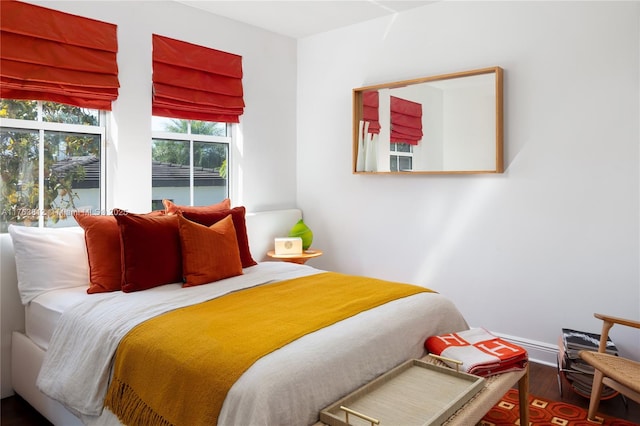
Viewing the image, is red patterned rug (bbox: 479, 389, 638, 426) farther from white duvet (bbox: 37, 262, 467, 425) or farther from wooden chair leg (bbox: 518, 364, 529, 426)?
white duvet (bbox: 37, 262, 467, 425)

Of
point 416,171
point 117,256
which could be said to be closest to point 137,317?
point 117,256

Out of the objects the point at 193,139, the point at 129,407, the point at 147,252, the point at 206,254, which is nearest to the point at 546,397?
the point at 206,254

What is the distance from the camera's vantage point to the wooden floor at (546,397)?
→ 2.53 m

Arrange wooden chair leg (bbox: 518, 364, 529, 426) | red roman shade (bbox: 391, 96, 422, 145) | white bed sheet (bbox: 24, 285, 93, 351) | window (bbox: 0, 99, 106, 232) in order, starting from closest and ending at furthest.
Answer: wooden chair leg (bbox: 518, 364, 529, 426) → white bed sheet (bbox: 24, 285, 93, 351) → window (bbox: 0, 99, 106, 232) → red roman shade (bbox: 391, 96, 422, 145)

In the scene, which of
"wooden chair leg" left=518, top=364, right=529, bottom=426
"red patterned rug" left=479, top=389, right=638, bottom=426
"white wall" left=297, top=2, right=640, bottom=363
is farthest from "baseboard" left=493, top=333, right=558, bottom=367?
"wooden chair leg" left=518, top=364, right=529, bottom=426

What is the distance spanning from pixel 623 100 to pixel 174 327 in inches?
111

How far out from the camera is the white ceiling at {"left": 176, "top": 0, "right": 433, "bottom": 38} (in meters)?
3.70

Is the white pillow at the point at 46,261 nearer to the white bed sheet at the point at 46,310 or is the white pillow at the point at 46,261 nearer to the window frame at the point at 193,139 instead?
the white bed sheet at the point at 46,310

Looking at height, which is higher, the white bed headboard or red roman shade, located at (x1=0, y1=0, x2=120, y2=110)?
red roman shade, located at (x1=0, y1=0, x2=120, y2=110)

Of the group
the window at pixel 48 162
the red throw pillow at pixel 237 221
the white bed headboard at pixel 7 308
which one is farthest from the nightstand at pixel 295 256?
the white bed headboard at pixel 7 308

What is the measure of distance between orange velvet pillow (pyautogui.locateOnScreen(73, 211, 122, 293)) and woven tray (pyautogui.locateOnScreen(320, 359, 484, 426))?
150 centimetres

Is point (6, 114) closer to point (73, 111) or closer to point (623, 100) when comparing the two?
point (73, 111)

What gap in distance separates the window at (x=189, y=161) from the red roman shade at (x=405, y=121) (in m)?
1.38

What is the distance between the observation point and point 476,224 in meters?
3.60
